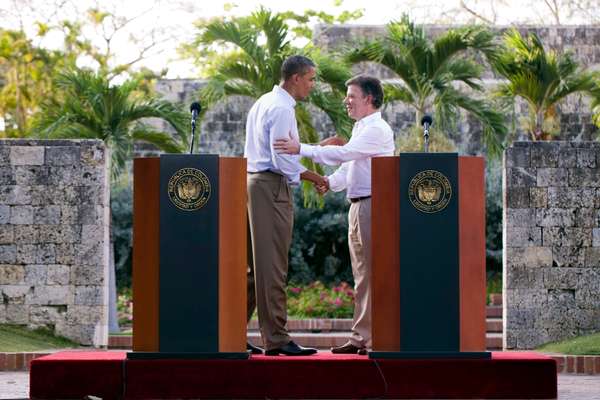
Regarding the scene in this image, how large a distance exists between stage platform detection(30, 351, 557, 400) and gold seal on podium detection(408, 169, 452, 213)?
855mm

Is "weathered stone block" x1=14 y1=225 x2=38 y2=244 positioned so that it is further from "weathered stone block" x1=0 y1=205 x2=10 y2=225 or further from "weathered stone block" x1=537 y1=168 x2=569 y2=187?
"weathered stone block" x1=537 y1=168 x2=569 y2=187

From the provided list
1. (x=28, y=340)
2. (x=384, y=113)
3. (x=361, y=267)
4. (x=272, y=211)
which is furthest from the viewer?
(x=384, y=113)

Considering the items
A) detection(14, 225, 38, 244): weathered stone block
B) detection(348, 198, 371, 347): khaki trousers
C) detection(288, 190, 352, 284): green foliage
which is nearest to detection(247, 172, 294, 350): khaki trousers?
detection(348, 198, 371, 347): khaki trousers

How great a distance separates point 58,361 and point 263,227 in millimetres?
1395

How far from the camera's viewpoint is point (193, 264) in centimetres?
695

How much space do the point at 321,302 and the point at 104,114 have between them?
13.5ft

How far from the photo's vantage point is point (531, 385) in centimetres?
684

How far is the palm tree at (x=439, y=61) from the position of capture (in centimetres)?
1569

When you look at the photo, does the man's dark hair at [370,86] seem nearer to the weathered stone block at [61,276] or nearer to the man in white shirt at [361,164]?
the man in white shirt at [361,164]

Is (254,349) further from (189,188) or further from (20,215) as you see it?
(20,215)

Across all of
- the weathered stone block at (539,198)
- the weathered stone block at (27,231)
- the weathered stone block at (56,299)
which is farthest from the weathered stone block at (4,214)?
the weathered stone block at (539,198)

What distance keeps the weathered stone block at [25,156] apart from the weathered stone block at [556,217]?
5.17 m

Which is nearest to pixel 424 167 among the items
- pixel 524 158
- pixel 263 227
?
pixel 263 227

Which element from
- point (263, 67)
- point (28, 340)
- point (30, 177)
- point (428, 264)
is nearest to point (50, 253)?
point (30, 177)
